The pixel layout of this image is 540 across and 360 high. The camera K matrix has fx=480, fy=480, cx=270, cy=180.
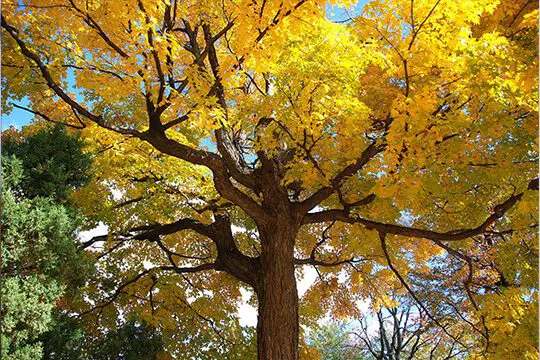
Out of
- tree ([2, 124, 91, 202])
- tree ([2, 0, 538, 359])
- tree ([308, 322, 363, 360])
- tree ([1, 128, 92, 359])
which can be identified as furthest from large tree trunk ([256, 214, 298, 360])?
tree ([308, 322, 363, 360])

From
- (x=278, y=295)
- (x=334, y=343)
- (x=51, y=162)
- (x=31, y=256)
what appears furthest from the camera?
(x=334, y=343)

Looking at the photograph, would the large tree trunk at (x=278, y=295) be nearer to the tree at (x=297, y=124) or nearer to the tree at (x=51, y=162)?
the tree at (x=297, y=124)

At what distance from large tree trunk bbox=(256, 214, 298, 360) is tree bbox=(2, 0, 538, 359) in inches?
0.6

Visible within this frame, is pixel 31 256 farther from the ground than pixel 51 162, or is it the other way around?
A: pixel 51 162

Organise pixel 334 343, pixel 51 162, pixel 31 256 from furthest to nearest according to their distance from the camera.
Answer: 1. pixel 334 343
2. pixel 51 162
3. pixel 31 256

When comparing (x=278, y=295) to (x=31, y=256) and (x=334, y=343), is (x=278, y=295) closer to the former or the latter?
Result: (x=31, y=256)

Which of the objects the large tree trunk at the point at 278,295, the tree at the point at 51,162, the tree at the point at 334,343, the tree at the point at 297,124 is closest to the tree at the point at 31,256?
the tree at the point at 51,162

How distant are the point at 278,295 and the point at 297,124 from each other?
1847mm

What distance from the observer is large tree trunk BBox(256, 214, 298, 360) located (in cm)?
483

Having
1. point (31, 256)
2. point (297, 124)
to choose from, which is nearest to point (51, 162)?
point (31, 256)

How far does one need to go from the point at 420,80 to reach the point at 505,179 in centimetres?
123

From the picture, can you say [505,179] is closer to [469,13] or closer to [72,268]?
[469,13]

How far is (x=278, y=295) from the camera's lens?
5.05m

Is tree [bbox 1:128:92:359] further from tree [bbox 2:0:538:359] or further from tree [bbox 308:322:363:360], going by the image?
tree [bbox 308:322:363:360]
